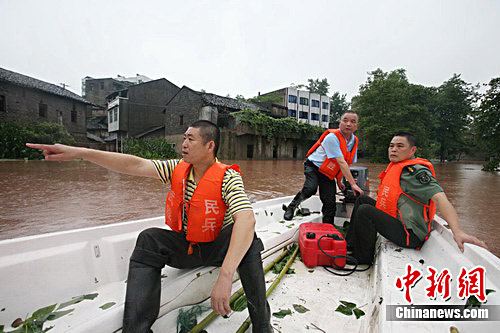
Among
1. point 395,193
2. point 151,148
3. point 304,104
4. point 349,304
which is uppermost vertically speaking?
point 304,104

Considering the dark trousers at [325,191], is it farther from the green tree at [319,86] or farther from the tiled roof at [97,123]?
the green tree at [319,86]

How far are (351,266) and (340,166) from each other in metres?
1.08

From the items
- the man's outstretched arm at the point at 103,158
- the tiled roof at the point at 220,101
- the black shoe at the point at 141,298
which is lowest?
the black shoe at the point at 141,298

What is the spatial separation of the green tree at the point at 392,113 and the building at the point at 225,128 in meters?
6.33

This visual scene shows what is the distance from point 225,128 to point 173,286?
19585 mm

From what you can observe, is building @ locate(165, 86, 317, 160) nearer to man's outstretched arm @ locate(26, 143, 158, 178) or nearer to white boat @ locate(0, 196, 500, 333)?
white boat @ locate(0, 196, 500, 333)

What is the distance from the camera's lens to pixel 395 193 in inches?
82.9

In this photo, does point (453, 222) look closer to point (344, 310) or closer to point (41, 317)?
point (344, 310)

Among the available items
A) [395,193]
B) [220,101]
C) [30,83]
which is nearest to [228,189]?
[395,193]

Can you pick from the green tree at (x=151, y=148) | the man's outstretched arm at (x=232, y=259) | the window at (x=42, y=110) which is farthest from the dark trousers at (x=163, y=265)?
the window at (x=42, y=110)

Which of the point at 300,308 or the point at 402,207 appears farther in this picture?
the point at 402,207

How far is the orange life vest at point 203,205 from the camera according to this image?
1.38 meters

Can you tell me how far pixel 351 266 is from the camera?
2.29 meters

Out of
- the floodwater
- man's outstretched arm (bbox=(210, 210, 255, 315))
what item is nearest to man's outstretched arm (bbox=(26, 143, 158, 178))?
man's outstretched arm (bbox=(210, 210, 255, 315))
